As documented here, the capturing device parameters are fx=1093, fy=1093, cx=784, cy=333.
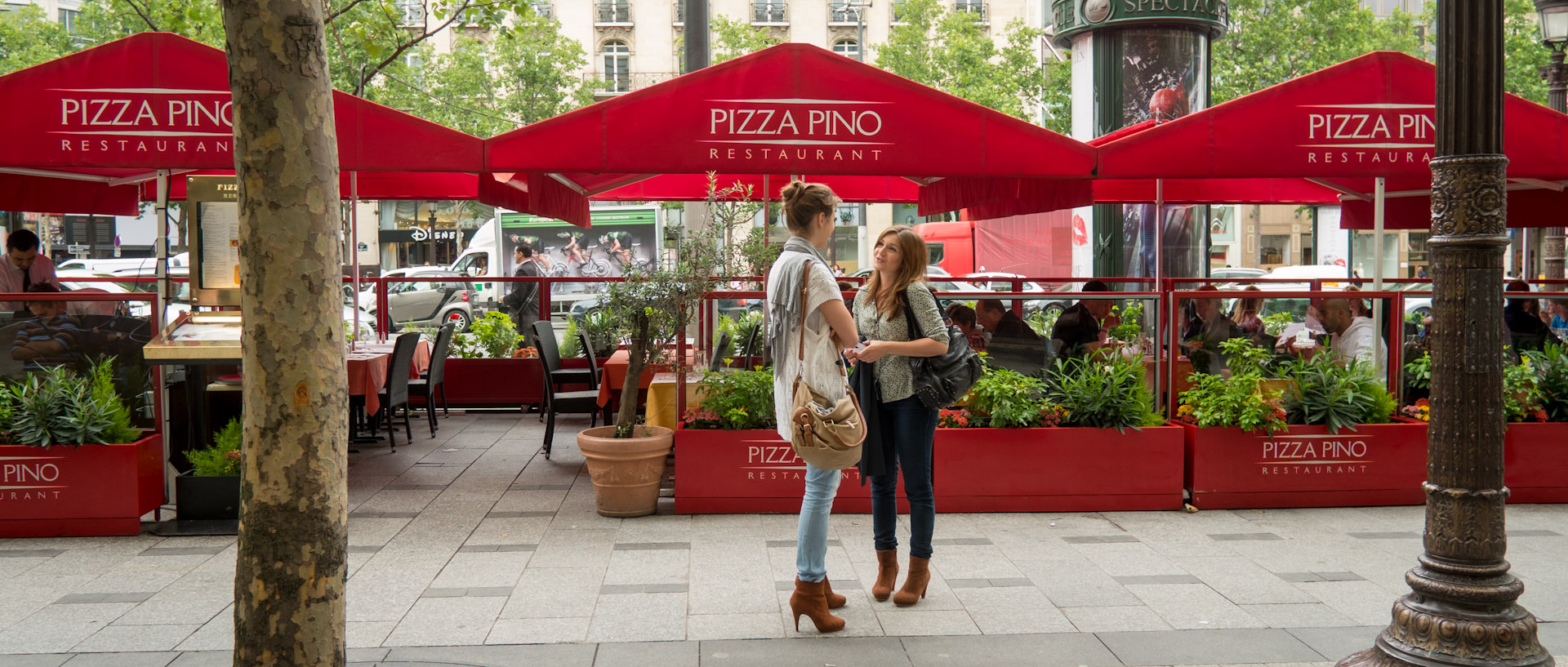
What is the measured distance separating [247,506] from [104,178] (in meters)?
7.46

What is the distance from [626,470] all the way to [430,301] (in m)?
6.66

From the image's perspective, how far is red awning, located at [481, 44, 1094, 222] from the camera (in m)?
6.16

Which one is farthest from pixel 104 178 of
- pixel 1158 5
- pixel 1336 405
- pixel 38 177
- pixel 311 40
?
pixel 1158 5

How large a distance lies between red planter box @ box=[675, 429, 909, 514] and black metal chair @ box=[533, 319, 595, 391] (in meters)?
2.55

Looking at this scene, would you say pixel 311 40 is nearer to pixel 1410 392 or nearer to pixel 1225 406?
pixel 1225 406

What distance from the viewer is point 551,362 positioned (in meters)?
9.17

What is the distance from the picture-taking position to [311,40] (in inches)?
113

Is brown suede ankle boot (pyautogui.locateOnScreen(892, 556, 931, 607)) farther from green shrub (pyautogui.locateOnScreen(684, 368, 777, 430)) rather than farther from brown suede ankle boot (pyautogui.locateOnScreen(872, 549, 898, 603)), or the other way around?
green shrub (pyautogui.locateOnScreen(684, 368, 777, 430))

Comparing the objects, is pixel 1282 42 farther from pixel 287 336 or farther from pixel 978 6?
pixel 287 336

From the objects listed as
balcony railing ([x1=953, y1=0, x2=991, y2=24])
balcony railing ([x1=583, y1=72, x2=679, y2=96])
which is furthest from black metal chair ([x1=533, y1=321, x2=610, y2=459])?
balcony railing ([x1=953, y1=0, x2=991, y2=24])

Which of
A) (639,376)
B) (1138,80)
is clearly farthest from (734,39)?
(639,376)

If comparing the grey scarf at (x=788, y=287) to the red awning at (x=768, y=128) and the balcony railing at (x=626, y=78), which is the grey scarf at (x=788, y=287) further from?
the balcony railing at (x=626, y=78)

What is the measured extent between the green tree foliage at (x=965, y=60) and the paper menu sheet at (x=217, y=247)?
1008 inches

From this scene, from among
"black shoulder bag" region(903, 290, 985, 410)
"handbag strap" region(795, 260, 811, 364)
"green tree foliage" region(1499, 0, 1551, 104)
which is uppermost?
"green tree foliage" region(1499, 0, 1551, 104)
